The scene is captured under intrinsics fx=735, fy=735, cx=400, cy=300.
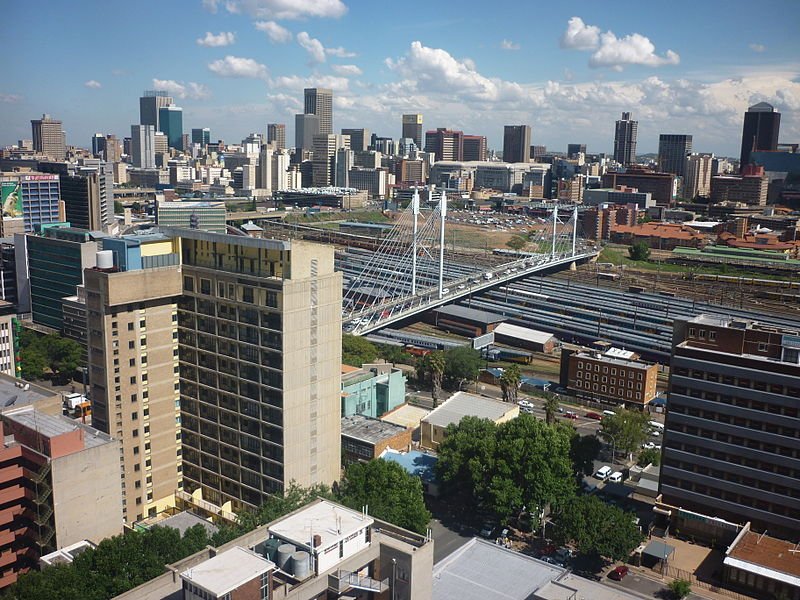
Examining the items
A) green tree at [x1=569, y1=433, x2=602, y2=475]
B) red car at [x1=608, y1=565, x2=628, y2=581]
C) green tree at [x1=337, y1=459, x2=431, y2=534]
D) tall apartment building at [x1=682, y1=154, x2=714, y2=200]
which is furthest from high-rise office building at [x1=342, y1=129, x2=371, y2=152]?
red car at [x1=608, y1=565, x2=628, y2=581]

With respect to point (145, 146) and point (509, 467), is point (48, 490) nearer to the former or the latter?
point (509, 467)

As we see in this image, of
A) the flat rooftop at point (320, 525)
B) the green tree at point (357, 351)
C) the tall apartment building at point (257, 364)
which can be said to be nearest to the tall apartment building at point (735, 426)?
the tall apartment building at point (257, 364)

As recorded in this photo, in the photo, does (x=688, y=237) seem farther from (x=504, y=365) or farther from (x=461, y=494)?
(x=461, y=494)

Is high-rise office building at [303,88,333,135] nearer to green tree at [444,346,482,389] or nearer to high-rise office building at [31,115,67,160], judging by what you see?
high-rise office building at [31,115,67,160]

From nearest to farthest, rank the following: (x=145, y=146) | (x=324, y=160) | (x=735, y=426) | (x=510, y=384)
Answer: (x=735, y=426), (x=510, y=384), (x=324, y=160), (x=145, y=146)

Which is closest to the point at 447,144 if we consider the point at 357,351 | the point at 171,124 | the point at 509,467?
the point at 171,124

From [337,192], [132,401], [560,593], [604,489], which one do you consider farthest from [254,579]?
[337,192]
